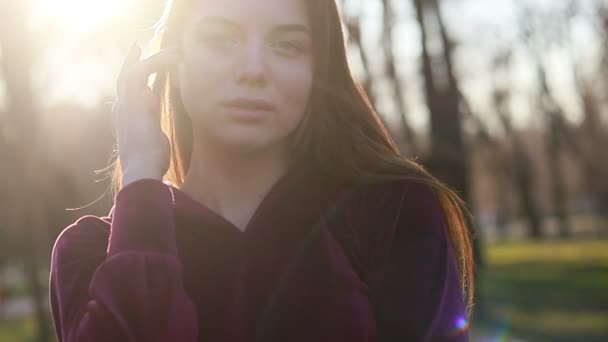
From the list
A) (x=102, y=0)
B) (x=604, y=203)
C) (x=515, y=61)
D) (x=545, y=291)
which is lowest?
(x=604, y=203)

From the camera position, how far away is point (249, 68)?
2076mm

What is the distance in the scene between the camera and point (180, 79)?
227cm

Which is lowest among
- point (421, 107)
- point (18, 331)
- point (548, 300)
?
→ point (18, 331)

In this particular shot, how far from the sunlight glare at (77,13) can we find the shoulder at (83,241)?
13.0 m

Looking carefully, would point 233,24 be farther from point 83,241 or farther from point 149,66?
point 83,241

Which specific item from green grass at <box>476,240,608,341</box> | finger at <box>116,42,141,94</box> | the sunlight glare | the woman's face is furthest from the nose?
the sunlight glare

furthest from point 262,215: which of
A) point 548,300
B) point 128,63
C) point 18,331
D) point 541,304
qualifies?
point 18,331

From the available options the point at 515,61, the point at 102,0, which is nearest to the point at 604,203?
the point at 515,61

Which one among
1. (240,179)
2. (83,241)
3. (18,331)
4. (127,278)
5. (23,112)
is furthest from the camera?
(18,331)

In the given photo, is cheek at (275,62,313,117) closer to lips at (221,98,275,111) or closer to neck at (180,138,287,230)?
lips at (221,98,275,111)

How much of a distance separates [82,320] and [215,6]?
2.53 feet

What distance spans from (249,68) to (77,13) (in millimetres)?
14975

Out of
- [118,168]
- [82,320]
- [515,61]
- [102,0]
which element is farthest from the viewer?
[515,61]

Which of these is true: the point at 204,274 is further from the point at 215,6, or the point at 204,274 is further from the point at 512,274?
the point at 512,274
